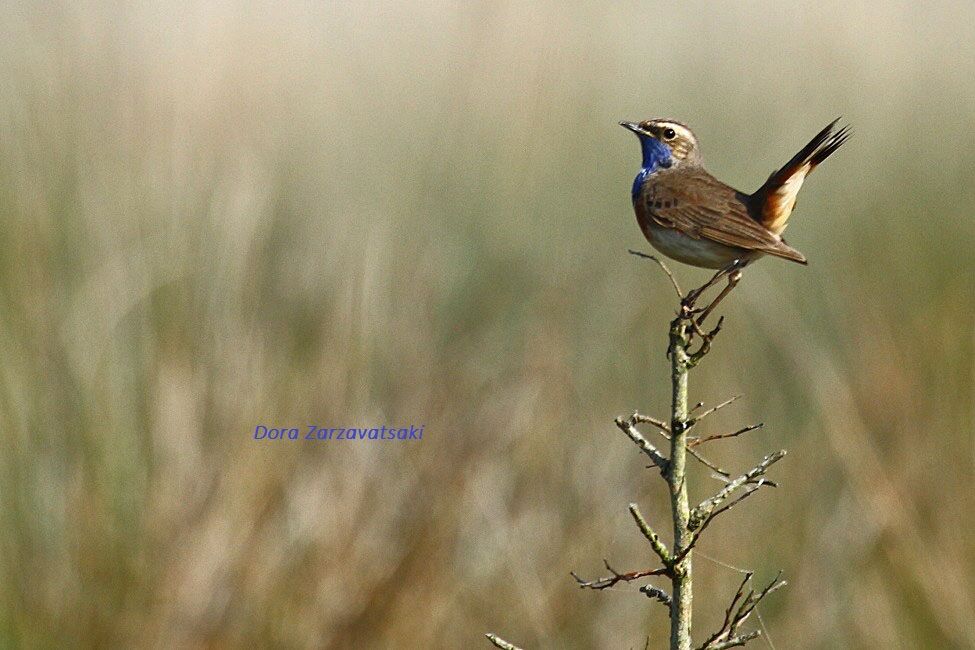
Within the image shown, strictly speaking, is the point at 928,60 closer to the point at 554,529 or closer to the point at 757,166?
the point at 757,166

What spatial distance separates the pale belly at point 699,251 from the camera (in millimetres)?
2203

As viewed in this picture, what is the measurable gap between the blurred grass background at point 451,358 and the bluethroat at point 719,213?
201 cm

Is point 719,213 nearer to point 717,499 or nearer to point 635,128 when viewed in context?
point 635,128

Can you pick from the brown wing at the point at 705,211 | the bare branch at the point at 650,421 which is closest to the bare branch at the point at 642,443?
the bare branch at the point at 650,421

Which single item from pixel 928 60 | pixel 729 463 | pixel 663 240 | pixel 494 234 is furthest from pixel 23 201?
pixel 928 60

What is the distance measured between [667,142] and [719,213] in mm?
581

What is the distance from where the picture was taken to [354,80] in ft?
28.8

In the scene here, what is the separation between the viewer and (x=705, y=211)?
2.39 m

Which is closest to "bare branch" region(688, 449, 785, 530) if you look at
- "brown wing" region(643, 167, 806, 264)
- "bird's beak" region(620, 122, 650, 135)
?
"brown wing" region(643, 167, 806, 264)

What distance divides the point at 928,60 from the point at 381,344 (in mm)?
A: 4001

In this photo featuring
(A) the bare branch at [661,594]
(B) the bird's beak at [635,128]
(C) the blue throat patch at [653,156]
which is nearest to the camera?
(A) the bare branch at [661,594]

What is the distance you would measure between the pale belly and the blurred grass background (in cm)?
218

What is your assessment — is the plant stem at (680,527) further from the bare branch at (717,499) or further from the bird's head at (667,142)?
the bird's head at (667,142)

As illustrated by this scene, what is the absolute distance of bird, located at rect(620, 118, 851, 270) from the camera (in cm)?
210
